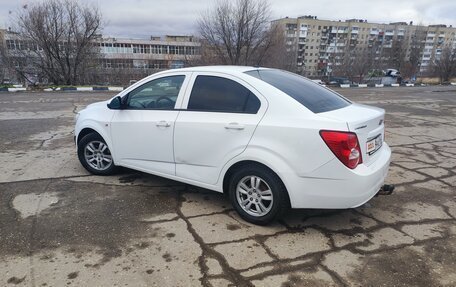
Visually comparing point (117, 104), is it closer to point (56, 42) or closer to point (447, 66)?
point (56, 42)

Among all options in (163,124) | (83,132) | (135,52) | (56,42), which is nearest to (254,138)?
(163,124)

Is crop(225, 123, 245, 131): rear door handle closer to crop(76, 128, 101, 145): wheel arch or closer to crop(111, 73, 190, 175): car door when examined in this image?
crop(111, 73, 190, 175): car door

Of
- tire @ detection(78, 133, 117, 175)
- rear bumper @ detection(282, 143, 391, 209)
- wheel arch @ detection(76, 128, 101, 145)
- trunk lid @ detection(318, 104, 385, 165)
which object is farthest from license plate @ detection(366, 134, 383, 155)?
wheel arch @ detection(76, 128, 101, 145)

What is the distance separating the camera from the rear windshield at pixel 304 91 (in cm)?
332

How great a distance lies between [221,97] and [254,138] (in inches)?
26.0

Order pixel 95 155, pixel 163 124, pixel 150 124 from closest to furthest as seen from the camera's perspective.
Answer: pixel 163 124, pixel 150 124, pixel 95 155

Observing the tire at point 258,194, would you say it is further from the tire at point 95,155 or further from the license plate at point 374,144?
the tire at point 95,155

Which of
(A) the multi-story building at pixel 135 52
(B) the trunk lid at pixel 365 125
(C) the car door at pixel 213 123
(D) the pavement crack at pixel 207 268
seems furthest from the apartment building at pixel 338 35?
(D) the pavement crack at pixel 207 268

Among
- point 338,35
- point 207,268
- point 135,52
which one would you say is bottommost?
point 207,268

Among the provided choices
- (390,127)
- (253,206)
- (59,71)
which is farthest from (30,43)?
(253,206)

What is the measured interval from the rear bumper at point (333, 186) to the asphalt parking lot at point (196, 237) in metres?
0.41

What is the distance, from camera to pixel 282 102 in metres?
3.21

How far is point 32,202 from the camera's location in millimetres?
3904

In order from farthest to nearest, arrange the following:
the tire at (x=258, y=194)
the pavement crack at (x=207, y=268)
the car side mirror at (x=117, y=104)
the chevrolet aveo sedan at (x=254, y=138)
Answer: the car side mirror at (x=117, y=104)
the tire at (x=258, y=194)
the chevrolet aveo sedan at (x=254, y=138)
the pavement crack at (x=207, y=268)
